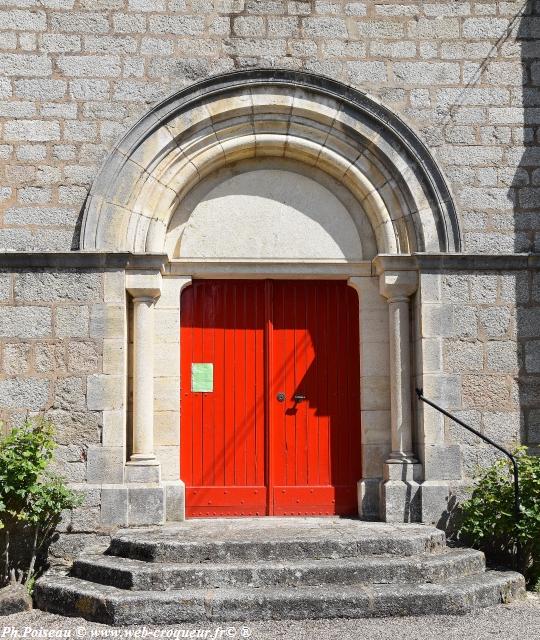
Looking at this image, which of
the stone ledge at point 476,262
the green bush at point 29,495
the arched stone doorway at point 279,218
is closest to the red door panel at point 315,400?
the arched stone doorway at point 279,218

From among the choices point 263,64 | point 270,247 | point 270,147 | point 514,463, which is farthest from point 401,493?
point 263,64

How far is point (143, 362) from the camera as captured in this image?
6.73 meters

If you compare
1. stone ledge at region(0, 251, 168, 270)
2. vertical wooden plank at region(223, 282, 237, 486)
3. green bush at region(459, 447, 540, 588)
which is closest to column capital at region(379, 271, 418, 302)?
vertical wooden plank at region(223, 282, 237, 486)

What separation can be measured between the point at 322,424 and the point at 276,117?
2.58 metres

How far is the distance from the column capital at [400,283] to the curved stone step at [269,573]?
2.22 meters

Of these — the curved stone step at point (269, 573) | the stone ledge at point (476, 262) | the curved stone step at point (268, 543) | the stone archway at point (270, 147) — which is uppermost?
the stone archway at point (270, 147)

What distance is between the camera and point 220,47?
22.6ft

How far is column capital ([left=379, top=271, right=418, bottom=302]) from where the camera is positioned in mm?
6867

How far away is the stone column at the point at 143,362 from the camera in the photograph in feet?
21.8

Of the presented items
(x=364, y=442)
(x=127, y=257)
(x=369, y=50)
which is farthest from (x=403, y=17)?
(x=364, y=442)

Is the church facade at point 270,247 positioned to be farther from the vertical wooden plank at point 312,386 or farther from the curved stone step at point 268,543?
the curved stone step at point 268,543

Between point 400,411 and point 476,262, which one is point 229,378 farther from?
point 476,262

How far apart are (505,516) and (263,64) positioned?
13.1ft

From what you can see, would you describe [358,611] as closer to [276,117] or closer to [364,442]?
[364,442]
